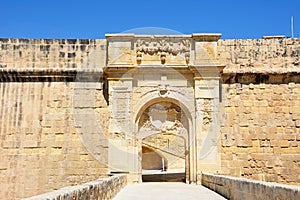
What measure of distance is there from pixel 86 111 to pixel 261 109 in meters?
4.35

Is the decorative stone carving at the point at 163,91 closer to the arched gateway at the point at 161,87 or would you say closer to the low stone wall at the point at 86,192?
the arched gateway at the point at 161,87

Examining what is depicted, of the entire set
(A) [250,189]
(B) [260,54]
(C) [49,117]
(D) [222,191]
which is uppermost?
(B) [260,54]

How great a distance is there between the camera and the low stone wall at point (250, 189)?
3.29 m

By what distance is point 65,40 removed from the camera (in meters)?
9.53

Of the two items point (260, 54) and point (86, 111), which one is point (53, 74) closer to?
point (86, 111)

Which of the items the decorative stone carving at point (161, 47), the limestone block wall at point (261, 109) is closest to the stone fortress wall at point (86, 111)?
the limestone block wall at point (261, 109)

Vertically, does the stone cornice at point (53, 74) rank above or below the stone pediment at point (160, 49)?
below

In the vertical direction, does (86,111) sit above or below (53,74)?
below

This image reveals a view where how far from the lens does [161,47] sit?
915 centimetres

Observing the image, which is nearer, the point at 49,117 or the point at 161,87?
the point at 161,87

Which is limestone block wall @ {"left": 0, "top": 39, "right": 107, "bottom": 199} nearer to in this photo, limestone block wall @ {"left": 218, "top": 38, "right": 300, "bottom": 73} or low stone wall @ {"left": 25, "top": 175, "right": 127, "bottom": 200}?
low stone wall @ {"left": 25, "top": 175, "right": 127, "bottom": 200}

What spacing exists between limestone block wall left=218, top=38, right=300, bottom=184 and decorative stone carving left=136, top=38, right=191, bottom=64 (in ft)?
3.16

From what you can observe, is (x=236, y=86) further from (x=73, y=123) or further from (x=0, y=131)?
(x=0, y=131)

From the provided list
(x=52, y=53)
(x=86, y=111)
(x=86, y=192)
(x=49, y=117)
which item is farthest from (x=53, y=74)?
(x=86, y=192)
